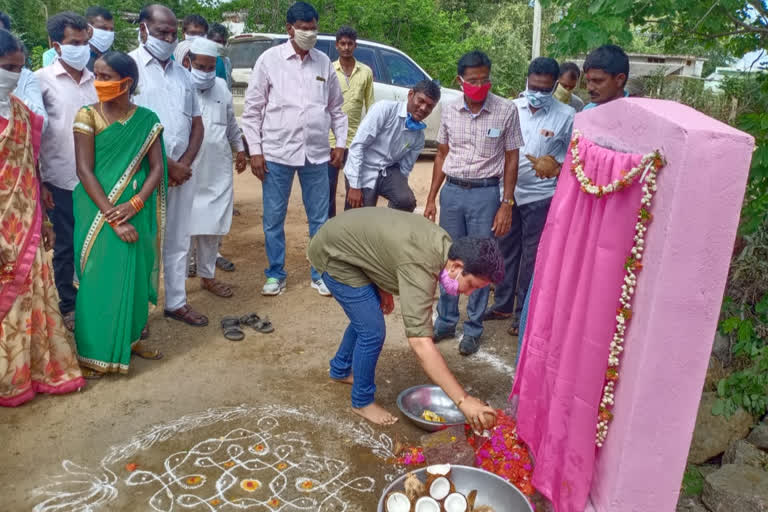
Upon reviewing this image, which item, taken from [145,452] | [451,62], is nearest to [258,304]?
[145,452]

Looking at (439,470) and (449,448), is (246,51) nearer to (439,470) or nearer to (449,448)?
(449,448)

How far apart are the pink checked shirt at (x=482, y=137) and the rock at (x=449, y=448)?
183 centimetres

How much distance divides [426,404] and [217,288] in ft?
7.68

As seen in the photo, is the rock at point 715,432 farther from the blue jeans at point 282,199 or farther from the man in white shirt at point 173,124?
the man in white shirt at point 173,124

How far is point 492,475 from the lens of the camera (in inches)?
114

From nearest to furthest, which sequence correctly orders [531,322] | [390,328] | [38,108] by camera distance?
[531,322]
[38,108]
[390,328]

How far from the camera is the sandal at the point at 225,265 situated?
6.12 m

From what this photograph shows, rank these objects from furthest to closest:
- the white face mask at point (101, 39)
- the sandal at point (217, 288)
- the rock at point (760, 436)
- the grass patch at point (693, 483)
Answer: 1. the sandal at point (217, 288)
2. the white face mask at point (101, 39)
3. the rock at point (760, 436)
4. the grass patch at point (693, 483)

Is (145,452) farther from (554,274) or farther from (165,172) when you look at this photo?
(554,274)

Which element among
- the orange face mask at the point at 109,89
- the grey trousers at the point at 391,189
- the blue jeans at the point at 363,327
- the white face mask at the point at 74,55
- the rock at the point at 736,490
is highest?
the white face mask at the point at 74,55

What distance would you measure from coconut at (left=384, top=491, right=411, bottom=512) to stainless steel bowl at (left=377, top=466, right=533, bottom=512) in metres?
0.07

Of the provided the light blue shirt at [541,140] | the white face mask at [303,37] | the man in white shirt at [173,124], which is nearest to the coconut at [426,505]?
the light blue shirt at [541,140]

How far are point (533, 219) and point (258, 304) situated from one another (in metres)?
2.34

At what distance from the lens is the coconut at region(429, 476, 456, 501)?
280 cm
